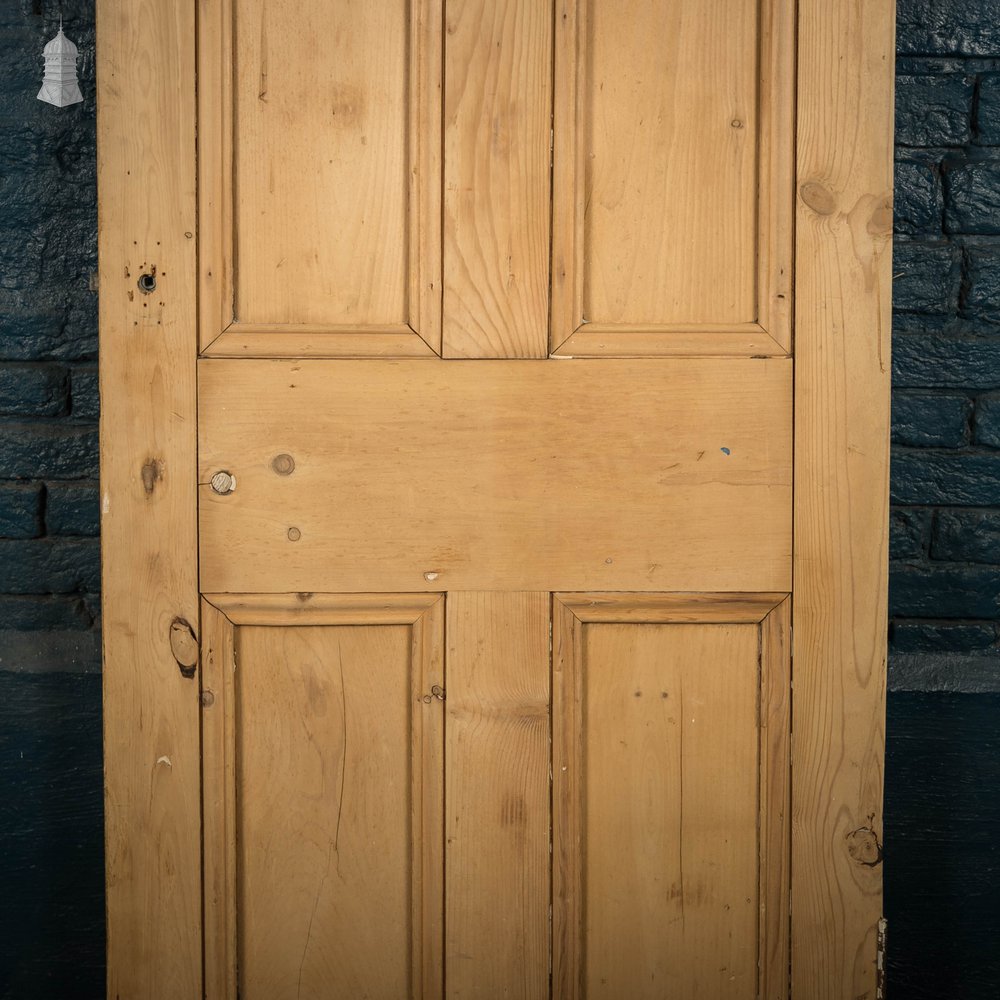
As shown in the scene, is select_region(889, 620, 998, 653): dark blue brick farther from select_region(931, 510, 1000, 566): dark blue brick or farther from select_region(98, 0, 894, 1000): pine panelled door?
select_region(98, 0, 894, 1000): pine panelled door

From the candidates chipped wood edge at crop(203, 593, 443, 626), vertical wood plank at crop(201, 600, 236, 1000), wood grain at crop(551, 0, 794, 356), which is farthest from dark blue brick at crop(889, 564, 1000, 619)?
vertical wood plank at crop(201, 600, 236, 1000)

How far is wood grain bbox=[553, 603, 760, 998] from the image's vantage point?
1.02 m

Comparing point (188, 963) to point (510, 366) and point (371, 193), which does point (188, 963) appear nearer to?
point (510, 366)

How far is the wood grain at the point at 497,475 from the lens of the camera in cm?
100

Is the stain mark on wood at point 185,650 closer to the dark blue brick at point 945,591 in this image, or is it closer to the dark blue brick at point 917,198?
the dark blue brick at point 945,591

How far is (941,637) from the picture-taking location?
1235mm

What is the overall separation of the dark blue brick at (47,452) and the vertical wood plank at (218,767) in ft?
1.25

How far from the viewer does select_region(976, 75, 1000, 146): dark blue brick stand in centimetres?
120

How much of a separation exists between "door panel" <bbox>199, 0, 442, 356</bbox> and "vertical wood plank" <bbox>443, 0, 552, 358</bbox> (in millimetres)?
25

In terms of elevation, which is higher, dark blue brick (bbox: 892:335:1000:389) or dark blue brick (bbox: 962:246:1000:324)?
dark blue brick (bbox: 962:246:1000:324)

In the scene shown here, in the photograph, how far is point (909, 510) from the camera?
124 cm

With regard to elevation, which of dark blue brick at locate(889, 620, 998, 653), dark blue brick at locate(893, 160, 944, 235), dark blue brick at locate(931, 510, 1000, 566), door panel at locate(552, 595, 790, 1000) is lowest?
door panel at locate(552, 595, 790, 1000)

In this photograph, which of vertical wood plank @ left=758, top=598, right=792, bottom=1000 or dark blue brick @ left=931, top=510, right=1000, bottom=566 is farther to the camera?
dark blue brick @ left=931, top=510, right=1000, bottom=566

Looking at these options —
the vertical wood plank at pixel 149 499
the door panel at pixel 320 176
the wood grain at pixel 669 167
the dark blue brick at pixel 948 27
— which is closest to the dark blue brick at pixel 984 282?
the dark blue brick at pixel 948 27
